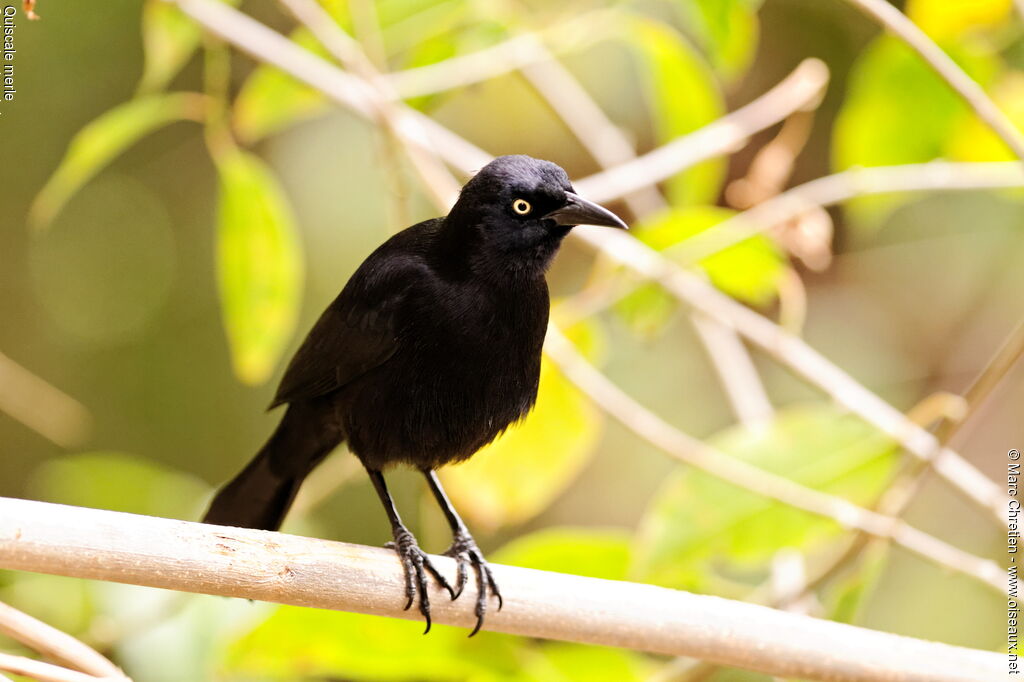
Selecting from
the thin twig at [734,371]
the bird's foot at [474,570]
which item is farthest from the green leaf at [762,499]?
the thin twig at [734,371]

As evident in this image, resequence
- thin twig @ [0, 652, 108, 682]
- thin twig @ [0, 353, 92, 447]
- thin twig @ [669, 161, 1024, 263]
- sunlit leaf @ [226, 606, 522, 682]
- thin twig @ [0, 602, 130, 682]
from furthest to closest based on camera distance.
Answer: thin twig @ [0, 353, 92, 447] < thin twig @ [669, 161, 1024, 263] < sunlit leaf @ [226, 606, 522, 682] < thin twig @ [0, 602, 130, 682] < thin twig @ [0, 652, 108, 682]

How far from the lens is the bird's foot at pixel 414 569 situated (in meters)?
2.51

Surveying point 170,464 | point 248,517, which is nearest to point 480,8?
point 248,517

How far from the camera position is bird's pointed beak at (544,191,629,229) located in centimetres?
239

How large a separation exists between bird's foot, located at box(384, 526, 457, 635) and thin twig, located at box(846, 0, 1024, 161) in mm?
1607

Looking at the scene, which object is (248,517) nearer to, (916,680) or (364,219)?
(916,680)

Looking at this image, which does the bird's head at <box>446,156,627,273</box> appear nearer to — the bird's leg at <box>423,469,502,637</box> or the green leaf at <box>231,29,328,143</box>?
the bird's leg at <box>423,469,502,637</box>

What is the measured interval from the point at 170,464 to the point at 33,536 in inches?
150

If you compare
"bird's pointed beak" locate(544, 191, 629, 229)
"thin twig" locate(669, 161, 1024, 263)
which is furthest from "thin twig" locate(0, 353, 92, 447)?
"thin twig" locate(669, 161, 1024, 263)

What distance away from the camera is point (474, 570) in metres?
2.87

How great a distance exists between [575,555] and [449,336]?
0.86 meters

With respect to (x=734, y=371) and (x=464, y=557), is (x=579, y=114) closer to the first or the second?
(x=734, y=371)

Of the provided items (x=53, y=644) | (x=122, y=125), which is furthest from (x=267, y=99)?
(x=53, y=644)

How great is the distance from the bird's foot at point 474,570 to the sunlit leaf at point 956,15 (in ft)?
6.35
